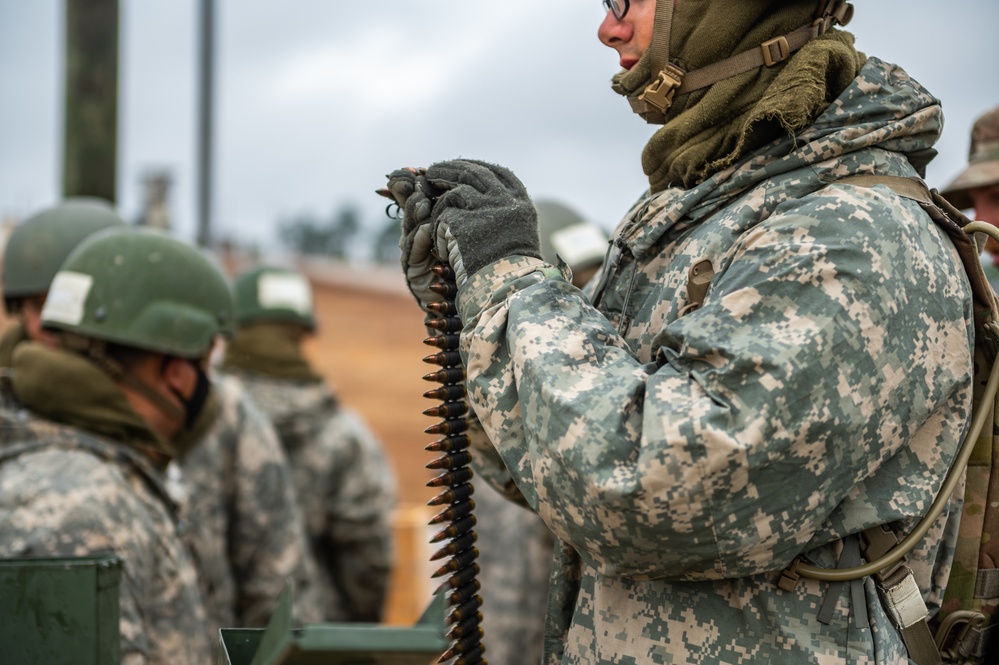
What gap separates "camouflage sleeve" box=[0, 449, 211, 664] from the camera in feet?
12.3

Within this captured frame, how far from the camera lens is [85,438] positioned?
4199 mm

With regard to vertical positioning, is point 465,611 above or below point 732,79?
below

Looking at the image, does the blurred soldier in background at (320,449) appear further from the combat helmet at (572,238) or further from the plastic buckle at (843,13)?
the plastic buckle at (843,13)

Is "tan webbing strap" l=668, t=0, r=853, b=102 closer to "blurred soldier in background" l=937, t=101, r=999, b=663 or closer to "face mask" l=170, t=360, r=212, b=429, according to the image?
"blurred soldier in background" l=937, t=101, r=999, b=663

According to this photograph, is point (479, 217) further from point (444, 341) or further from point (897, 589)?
point (897, 589)

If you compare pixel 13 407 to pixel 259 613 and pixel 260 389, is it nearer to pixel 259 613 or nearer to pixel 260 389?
pixel 259 613

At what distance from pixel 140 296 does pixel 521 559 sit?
12.2 ft

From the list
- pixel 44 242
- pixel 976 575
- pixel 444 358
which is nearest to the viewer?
pixel 976 575

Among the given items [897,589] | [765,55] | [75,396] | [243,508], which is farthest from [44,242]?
[897,589]

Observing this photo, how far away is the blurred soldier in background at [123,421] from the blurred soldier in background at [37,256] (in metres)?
0.67

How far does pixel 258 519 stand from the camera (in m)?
7.34

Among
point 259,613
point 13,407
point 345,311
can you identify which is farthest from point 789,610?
point 345,311

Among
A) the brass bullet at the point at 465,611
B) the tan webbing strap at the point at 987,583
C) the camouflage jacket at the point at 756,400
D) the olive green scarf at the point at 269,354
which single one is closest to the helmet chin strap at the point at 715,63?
the camouflage jacket at the point at 756,400

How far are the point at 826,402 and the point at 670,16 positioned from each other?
3.72 feet
